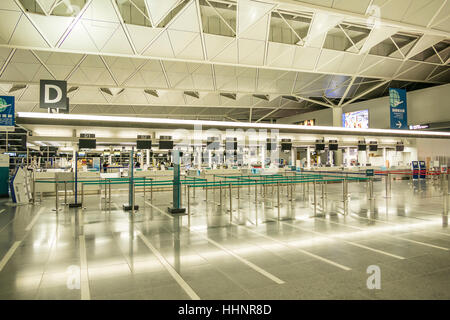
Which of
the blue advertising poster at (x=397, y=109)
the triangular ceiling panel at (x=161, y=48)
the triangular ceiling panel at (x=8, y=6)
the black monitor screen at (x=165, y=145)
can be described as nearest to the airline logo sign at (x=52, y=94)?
the triangular ceiling panel at (x=8, y=6)

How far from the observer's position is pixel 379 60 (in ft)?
61.2

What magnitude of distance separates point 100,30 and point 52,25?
186 cm

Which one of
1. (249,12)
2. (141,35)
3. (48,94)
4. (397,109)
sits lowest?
(48,94)

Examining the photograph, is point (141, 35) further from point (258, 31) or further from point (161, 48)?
point (258, 31)

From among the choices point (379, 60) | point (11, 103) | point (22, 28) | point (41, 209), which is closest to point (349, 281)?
point (41, 209)

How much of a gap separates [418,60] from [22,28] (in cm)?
2423

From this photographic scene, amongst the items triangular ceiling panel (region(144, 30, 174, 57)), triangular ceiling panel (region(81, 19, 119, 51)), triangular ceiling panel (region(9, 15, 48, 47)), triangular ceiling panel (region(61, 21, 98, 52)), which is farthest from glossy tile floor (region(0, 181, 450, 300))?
triangular ceiling panel (region(144, 30, 174, 57))

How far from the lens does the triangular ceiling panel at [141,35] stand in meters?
13.1

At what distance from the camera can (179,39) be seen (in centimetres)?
1389

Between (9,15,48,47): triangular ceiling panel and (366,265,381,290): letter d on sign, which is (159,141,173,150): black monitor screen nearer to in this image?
(9,15,48,47): triangular ceiling panel

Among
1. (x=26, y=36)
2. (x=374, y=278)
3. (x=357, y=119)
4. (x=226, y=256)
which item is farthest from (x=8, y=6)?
(x=357, y=119)
